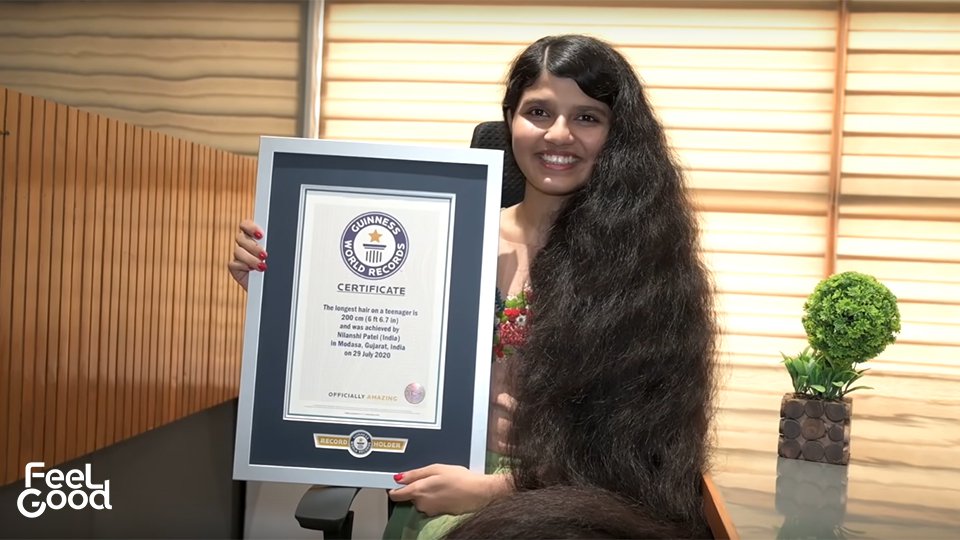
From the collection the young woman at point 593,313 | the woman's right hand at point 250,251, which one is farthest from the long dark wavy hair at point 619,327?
the woman's right hand at point 250,251

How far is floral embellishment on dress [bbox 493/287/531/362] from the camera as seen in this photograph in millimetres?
1921

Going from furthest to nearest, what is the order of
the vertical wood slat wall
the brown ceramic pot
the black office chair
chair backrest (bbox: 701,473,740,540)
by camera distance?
1. the vertical wood slat wall
2. the brown ceramic pot
3. the black office chair
4. chair backrest (bbox: 701,473,740,540)

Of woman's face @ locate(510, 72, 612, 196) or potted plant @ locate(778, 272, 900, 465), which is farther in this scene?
woman's face @ locate(510, 72, 612, 196)

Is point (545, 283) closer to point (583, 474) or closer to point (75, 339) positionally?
point (583, 474)

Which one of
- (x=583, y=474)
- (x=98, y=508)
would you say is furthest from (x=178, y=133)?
(x=583, y=474)

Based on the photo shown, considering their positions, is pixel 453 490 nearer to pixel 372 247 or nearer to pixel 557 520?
pixel 557 520

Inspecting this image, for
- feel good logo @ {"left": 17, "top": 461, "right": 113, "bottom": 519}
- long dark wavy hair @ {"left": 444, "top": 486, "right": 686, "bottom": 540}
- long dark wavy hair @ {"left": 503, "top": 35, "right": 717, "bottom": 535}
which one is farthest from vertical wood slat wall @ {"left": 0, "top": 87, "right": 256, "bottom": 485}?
long dark wavy hair @ {"left": 444, "top": 486, "right": 686, "bottom": 540}

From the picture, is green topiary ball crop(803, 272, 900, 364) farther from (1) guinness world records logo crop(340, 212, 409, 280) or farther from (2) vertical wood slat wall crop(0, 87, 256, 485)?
(2) vertical wood slat wall crop(0, 87, 256, 485)

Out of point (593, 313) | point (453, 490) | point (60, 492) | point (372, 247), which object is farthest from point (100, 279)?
point (593, 313)

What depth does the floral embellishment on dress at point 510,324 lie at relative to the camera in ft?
6.30

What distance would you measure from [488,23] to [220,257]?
2.33 metres

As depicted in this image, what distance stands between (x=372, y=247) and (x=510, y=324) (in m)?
0.37

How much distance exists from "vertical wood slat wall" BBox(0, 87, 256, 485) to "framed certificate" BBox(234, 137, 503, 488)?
89 cm

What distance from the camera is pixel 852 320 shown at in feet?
5.95
